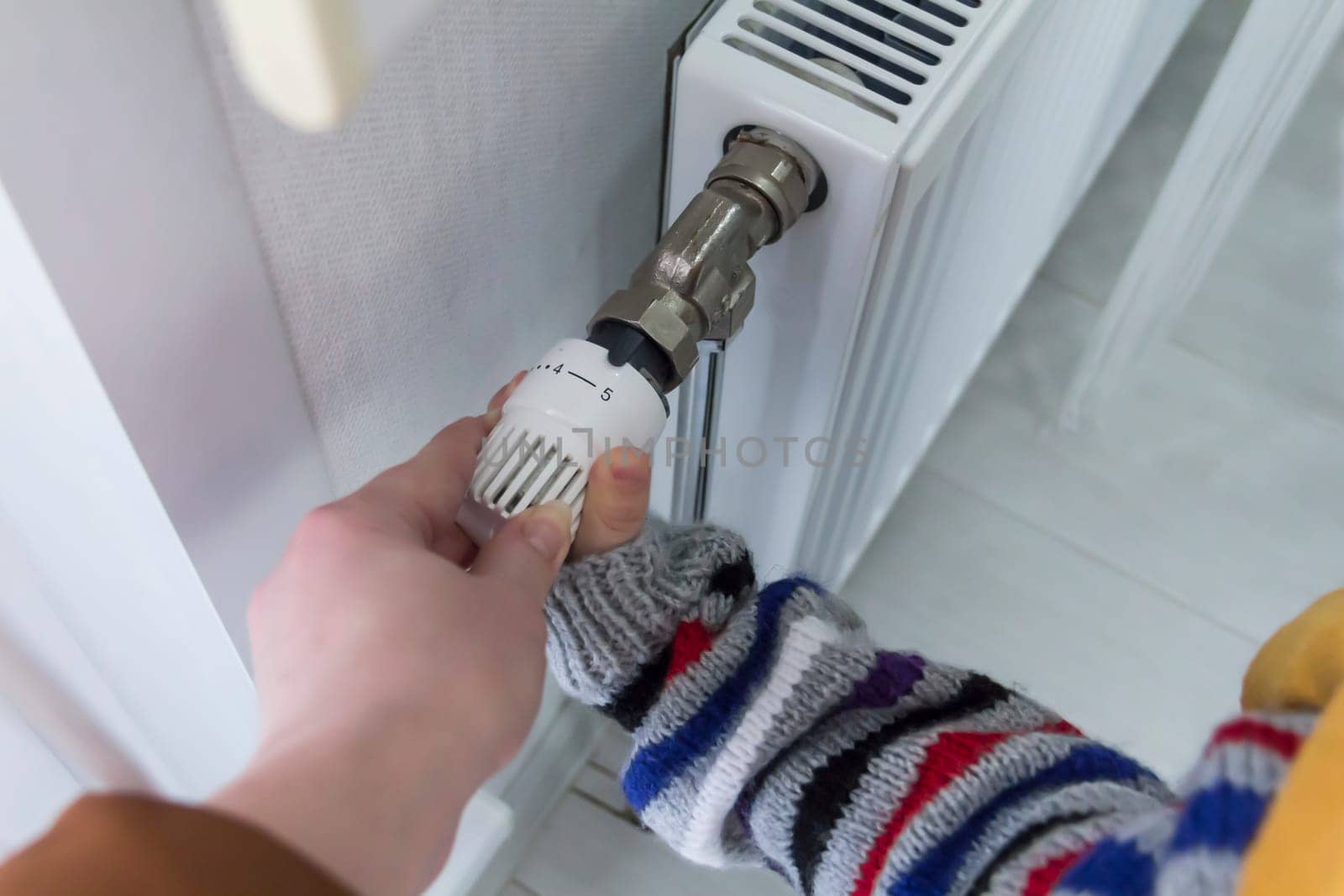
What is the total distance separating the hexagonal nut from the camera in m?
0.31

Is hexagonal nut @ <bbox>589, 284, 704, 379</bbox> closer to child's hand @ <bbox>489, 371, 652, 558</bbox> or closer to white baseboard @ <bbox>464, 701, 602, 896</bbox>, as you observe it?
child's hand @ <bbox>489, 371, 652, 558</bbox>

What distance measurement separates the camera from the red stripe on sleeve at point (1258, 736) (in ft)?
0.85

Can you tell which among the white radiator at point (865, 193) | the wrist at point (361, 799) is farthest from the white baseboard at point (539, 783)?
the wrist at point (361, 799)

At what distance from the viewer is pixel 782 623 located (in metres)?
0.35

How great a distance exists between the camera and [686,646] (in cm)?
35

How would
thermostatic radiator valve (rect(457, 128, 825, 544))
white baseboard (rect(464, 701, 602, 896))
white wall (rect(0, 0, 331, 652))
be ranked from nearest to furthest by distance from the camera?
white wall (rect(0, 0, 331, 652)) → thermostatic radiator valve (rect(457, 128, 825, 544)) → white baseboard (rect(464, 701, 602, 896))

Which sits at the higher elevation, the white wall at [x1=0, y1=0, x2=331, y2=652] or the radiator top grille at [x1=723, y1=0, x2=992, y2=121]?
the radiator top grille at [x1=723, y1=0, x2=992, y2=121]

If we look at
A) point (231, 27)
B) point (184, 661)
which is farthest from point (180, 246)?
point (184, 661)

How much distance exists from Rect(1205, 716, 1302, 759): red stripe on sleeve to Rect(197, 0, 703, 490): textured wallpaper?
24 centimetres

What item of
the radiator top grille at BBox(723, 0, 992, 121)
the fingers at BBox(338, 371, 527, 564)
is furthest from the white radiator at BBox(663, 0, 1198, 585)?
the fingers at BBox(338, 371, 527, 564)

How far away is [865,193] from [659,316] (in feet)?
0.23

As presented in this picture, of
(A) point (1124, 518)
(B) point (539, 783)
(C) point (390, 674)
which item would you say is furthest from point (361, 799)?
(A) point (1124, 518)

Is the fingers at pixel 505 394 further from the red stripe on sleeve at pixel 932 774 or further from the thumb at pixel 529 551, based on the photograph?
the red stripe on sleeve at pixel 932 774

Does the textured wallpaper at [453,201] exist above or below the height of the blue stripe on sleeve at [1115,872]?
above
